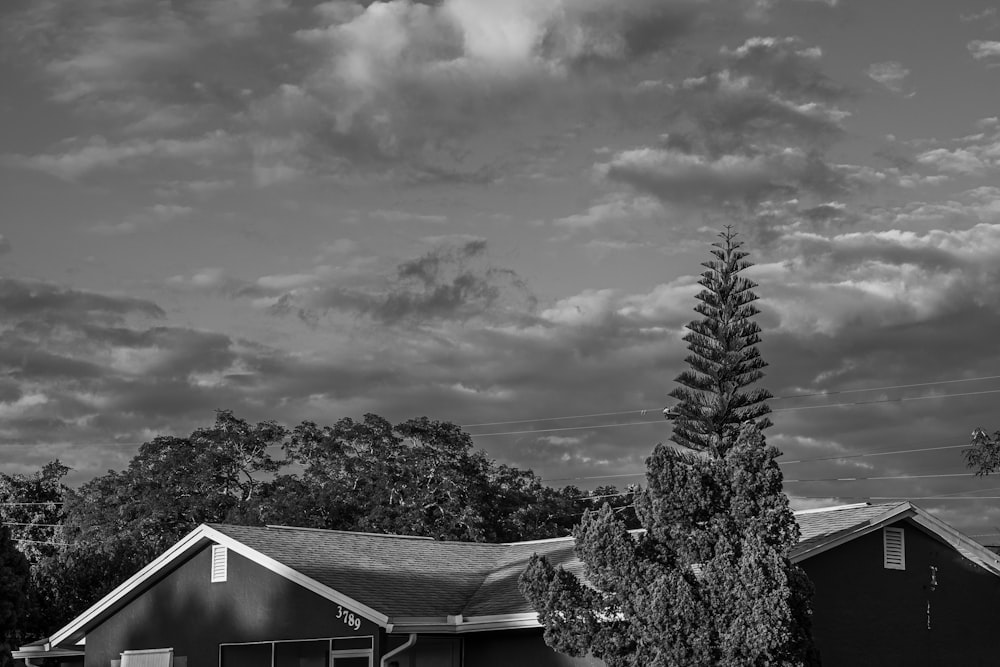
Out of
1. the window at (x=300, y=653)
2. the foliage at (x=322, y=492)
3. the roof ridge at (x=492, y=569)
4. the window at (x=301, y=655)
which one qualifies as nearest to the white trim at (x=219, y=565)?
the window at (x=300, y=653)

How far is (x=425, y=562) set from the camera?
2697cm

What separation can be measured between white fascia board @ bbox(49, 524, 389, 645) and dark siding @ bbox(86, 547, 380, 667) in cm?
30

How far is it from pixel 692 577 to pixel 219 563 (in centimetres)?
1241

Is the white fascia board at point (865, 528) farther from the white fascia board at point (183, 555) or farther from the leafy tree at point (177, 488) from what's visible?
the leafy tree at point (177, 488)

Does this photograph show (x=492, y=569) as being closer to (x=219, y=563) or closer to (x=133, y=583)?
(x=219, y=563)

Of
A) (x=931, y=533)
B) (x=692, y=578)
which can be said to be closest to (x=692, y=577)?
(x=692, y=578)

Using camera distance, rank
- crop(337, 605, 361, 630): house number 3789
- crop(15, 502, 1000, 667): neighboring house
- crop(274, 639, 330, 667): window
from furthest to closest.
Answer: crop(274, 639, 330, 667): window → crop(337, 605, 361, 630): house number 3789 → crop(15, 502, 1000, 667): neighboring house

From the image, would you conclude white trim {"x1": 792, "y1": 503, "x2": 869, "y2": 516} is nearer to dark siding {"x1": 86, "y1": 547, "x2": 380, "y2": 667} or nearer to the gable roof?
the gable roof

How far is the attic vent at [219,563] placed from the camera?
25141 millimetres

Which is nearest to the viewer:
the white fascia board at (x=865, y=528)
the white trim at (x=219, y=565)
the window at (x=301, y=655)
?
the white fascia board at (x=865, y=528)

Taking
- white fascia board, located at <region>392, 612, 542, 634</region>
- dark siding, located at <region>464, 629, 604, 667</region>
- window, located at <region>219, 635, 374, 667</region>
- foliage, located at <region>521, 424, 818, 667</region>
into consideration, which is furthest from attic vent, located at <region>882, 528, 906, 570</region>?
window, located at <region>219, 635, 374, 667</region>

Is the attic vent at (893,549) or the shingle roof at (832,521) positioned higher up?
the shingle roof at (832,521)

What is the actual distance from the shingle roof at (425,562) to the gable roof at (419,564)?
0.02 metres

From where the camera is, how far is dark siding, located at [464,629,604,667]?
70.6ft
